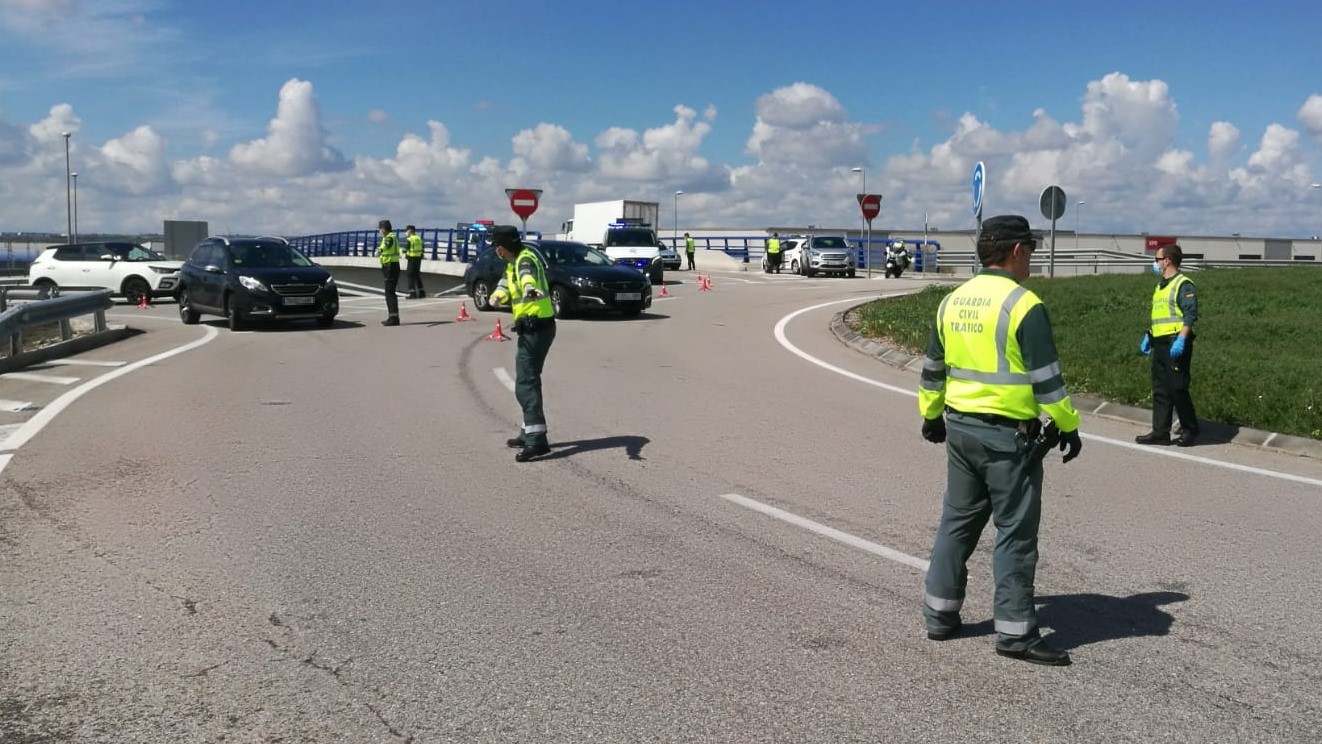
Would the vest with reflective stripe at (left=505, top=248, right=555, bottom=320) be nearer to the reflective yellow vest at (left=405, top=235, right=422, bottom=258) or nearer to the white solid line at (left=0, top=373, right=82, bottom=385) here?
the white solid line at (left=0, top=373, right=82, bottom=385)

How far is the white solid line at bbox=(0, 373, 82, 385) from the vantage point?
13.8 m

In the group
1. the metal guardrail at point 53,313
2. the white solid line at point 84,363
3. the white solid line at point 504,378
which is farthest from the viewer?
the white solid line at point 84,363

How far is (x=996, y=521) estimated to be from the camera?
473 centimetres

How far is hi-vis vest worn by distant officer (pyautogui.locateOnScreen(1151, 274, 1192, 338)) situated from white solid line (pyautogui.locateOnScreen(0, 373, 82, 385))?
459 inches

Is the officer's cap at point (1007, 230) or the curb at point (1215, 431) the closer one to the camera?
the officer's cap at point (1007, 230)

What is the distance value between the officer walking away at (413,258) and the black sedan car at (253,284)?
7.24m

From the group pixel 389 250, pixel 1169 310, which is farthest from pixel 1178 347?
pixel 389 250

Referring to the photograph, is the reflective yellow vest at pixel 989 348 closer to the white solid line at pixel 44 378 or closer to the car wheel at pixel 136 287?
the white solid line at pixel 44 378

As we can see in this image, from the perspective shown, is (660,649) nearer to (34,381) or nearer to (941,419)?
(941,419)

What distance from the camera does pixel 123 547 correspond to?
6320mm

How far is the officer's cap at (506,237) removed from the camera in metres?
9.05

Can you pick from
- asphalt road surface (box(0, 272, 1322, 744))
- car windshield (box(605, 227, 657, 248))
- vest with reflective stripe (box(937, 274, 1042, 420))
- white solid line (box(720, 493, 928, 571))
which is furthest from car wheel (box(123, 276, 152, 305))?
vest with reflective stripe (box(937, 274, 1042, 420))

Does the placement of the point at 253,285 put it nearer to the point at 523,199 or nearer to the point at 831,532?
the point at 523,199

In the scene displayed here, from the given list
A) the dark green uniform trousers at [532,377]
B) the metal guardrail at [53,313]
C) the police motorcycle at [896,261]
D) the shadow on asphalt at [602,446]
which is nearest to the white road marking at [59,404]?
the metal guardrail at [53,313]
